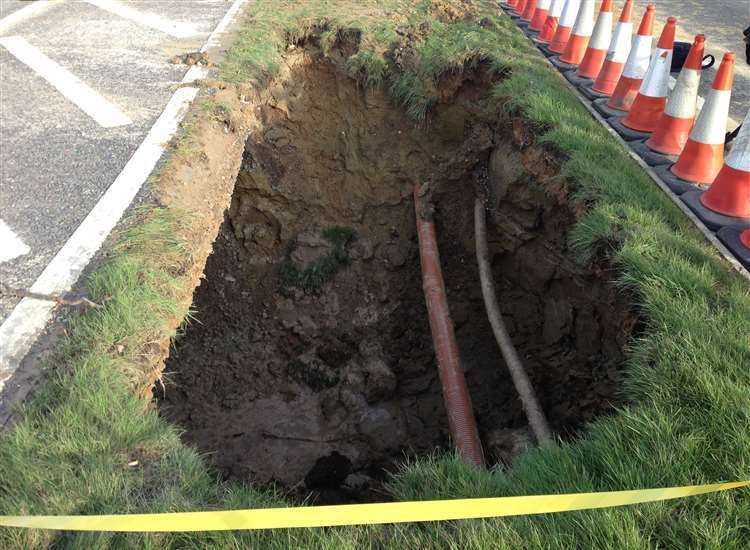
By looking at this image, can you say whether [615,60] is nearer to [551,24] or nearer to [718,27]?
[551,24]

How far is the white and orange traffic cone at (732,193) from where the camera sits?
12.9 feet

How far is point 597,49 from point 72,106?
16.4ft

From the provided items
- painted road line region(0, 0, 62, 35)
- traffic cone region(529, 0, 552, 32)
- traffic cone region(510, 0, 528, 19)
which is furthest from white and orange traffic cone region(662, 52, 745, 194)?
painted road line region(0, 0, 62, 35)

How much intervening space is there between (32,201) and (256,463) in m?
2.43

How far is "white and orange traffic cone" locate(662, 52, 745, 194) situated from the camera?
13.9ft

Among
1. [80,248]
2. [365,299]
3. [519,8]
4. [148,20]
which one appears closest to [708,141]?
[365,299]

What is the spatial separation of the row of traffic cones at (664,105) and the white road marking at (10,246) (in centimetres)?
420

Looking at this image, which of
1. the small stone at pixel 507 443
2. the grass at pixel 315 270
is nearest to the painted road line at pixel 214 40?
the grass at pixel 315 270

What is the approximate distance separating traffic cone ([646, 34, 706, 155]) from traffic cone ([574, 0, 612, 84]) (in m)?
1.50

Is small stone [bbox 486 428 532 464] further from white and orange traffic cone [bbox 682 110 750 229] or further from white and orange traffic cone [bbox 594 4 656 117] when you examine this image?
white and orange traffic cone [bbox 594 4 656 117]

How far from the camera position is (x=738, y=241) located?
377 centimetres

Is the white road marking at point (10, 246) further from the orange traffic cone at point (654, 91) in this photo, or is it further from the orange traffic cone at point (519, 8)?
the orange traffic cone at point (519, 8)

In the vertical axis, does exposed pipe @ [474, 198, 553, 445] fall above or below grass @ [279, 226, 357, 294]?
above

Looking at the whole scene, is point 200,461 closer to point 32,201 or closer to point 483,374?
point 32,201
